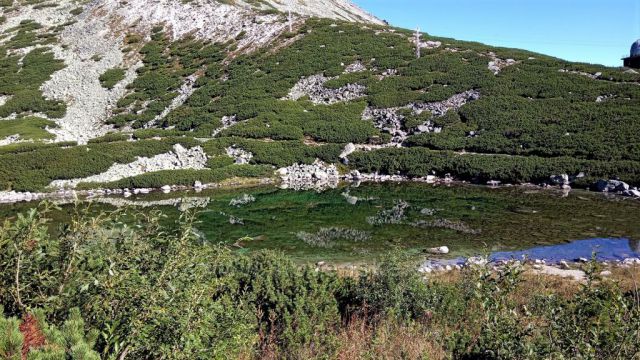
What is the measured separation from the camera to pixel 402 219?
84.0 feet

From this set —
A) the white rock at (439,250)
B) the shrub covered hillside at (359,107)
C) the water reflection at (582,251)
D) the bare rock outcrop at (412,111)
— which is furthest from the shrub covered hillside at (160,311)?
the bare rock outcrop at (412,111)

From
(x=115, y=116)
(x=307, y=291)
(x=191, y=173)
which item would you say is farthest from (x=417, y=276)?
(x=115, y=116)

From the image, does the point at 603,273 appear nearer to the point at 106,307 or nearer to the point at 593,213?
the point at 593,213

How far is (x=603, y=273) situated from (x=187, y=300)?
53.7ft

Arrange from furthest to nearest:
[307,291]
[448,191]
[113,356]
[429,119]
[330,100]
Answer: [330,100] < [429,119] < [448,191] < [307,291] < [113,356]

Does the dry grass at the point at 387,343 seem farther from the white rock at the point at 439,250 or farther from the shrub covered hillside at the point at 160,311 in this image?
the white rock at the point at 439,250

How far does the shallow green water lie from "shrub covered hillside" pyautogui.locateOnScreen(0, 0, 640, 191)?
5935 millimetres

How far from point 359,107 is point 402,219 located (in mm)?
28627

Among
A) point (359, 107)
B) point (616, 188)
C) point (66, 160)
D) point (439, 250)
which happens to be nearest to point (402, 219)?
point (439, 250)

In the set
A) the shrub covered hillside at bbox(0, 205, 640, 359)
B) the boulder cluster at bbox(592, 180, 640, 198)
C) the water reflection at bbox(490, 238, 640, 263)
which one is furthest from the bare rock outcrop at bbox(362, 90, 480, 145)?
the shrub covered hillside at bbox(0, 205, 640, 359)

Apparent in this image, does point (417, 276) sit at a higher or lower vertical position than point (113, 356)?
lower

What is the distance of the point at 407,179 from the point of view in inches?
1538

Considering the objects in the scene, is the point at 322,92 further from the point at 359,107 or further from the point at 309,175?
the point at 309,175

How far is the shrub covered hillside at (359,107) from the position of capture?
3838cm
